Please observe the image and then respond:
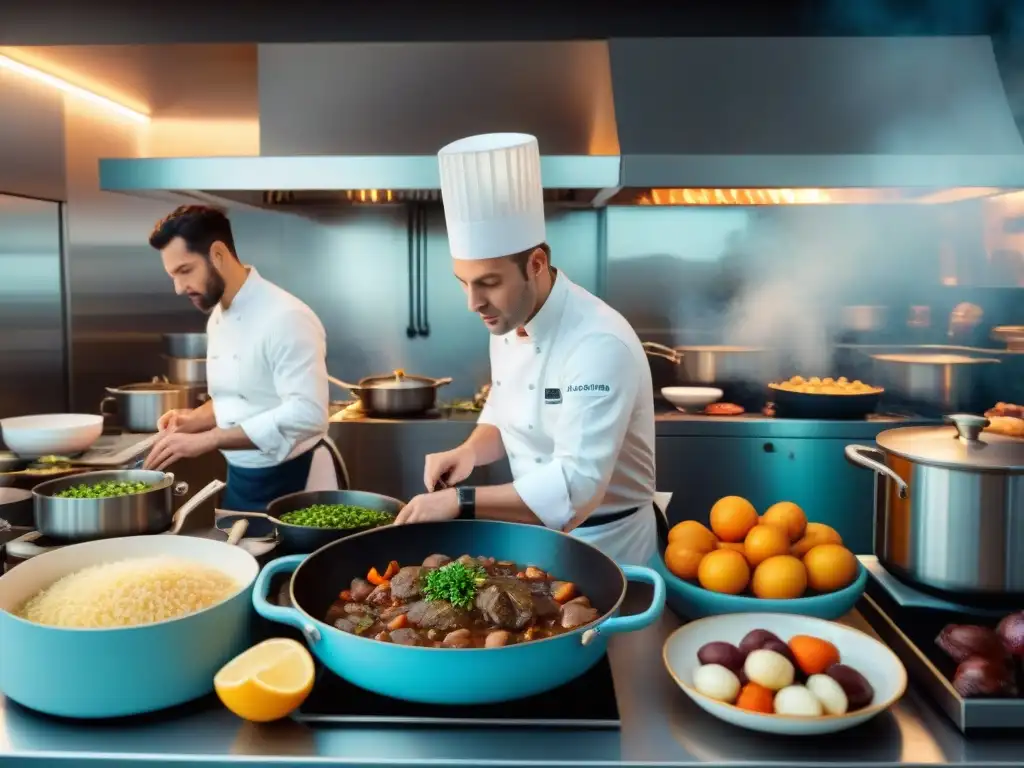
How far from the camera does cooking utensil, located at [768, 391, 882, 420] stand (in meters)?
3.83

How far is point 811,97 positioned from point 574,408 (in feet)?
8.64

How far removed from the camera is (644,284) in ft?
14.5

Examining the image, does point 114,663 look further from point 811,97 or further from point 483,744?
point 811,97

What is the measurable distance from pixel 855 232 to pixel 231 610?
3.91 metres

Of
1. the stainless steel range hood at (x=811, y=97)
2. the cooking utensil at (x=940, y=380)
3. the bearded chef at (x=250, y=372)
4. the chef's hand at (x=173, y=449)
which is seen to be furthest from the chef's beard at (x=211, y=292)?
the cooking utensil at (x=940, y=380)

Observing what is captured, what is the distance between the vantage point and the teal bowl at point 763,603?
1.39 meters

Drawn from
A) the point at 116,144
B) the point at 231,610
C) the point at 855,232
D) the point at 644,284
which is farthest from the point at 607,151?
the point at 231,610

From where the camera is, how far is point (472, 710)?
1.17 metres

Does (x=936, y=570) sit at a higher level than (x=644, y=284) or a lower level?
lower

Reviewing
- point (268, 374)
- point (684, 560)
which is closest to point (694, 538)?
point (684, 560)

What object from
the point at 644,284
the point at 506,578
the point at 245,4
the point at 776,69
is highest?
the point at 245,4

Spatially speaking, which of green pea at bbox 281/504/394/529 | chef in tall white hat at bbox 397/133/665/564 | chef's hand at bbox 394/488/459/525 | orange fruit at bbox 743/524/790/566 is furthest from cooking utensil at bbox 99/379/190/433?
orange fruit at bbox 743/524/790/566

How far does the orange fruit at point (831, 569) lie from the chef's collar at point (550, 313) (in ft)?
3.04

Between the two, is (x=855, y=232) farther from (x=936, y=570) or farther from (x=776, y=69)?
(x=936, y=570)
